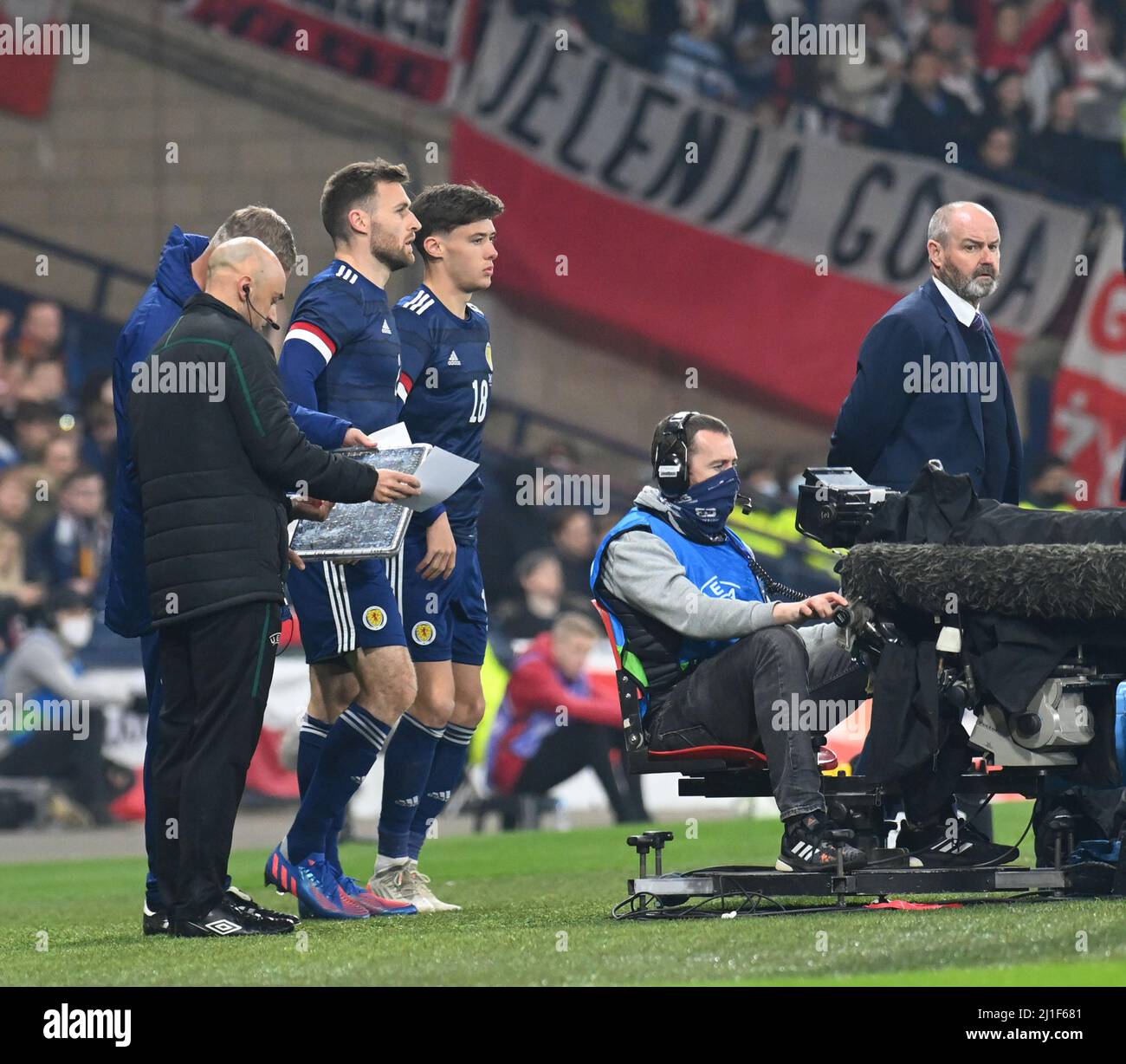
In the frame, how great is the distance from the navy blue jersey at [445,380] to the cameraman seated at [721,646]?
3.32 ft

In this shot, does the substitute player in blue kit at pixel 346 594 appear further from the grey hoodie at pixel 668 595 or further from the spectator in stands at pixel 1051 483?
the spectator in stands at pixel 1051 483

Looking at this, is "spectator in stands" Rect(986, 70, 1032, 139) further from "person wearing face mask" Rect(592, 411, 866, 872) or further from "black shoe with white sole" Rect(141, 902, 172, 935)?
"black shoe with white sole" Rect(141, 902, 172, 935)

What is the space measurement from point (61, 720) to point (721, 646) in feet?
23.8

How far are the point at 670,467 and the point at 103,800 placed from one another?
7.33m

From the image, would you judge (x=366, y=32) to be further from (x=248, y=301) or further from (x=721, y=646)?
(x=721, y=646)

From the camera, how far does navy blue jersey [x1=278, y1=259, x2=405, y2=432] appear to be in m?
6.32

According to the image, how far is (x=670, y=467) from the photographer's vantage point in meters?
5.87

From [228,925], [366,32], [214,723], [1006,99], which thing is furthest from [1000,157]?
[228,925]

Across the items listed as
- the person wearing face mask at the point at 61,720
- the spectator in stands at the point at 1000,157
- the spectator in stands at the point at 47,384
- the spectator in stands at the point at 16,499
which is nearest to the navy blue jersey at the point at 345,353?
the person wearing face mask at the point at 61,720

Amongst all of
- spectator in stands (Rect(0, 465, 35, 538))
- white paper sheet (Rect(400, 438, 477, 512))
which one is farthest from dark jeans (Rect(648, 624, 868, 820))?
spectator in stands (Rect(0, 465, 35, 538))

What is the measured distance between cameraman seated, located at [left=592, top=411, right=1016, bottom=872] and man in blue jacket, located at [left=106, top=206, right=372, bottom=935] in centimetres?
86

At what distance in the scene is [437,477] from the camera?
575 centimetres
